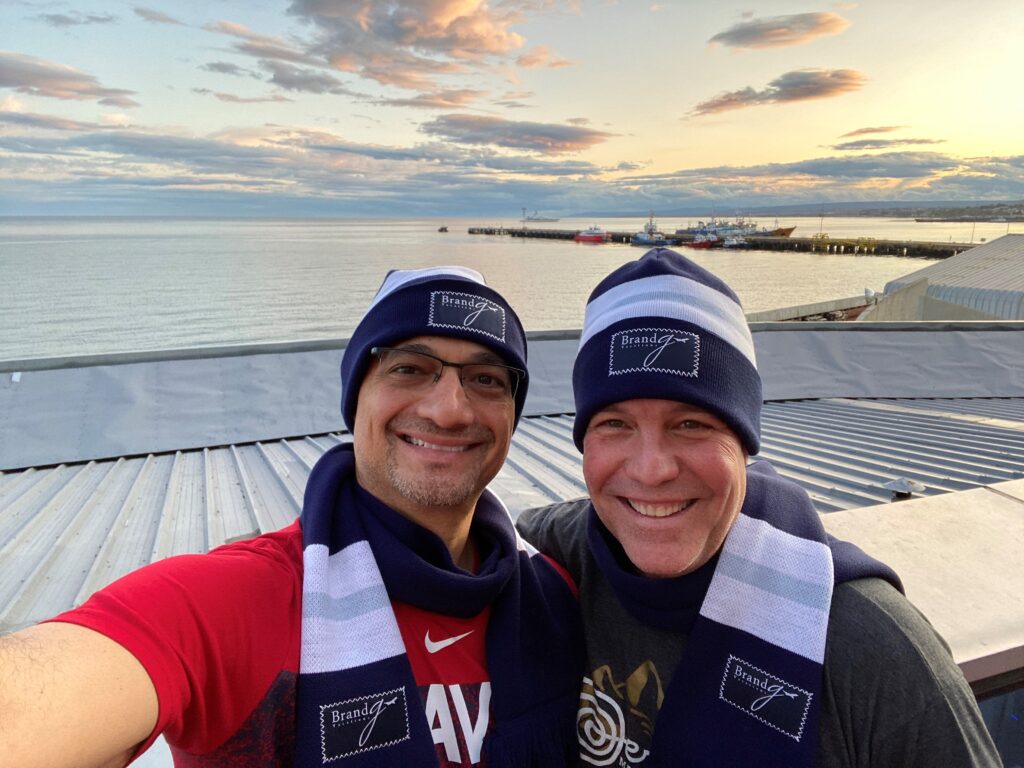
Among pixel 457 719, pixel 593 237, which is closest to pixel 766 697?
pixel 457 719

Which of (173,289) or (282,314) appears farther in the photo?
(173,289)

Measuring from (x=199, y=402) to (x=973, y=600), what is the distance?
9.75 m

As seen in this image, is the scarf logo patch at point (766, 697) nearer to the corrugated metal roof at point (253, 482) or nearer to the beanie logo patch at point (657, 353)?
the beanie logo patch at point (657, 353)

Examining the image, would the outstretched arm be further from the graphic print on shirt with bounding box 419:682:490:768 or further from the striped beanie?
the striped beanie

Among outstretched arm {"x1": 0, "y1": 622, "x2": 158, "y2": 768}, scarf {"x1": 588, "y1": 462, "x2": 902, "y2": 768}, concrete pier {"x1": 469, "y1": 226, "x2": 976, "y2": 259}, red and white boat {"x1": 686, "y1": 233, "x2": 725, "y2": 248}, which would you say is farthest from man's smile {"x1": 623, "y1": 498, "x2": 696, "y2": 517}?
red and white boat {"x1": 686, "y1": 233, "x2": 725, "y2": 248}

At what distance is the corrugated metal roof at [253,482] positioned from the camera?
5.57 m

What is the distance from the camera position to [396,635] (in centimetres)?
192

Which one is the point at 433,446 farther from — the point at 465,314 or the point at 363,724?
the point at 363,724

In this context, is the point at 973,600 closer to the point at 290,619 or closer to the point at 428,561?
the point at 428,561

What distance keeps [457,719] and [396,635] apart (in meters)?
0.31

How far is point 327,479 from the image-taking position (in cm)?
231

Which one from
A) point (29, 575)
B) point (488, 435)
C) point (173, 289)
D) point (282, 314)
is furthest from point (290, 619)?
point (173, 289)

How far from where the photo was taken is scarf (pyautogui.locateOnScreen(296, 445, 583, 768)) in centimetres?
178

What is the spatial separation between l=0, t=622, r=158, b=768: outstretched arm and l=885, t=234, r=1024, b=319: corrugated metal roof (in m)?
26.1
